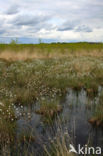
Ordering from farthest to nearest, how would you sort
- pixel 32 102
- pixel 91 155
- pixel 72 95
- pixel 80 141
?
pixel 72 95
pixel 32 102
pixel 80 141
pixel 91 155

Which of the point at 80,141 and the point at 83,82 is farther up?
the point at 83,82

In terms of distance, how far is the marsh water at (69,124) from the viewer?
195 inches

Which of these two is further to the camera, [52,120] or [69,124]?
[52,120]

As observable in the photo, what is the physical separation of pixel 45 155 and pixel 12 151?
82cm

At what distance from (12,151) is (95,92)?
18.5 feet

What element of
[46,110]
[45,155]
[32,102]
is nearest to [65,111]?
[46,110]

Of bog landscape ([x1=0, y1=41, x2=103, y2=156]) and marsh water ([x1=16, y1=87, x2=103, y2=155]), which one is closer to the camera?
A: bog landscape ([x1=0, y1=41, x2=103, y2=156])

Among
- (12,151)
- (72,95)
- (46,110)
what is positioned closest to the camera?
(12,151)

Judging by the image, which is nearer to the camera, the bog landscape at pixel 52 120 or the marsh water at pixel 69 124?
the bog landscape at pixel 52 120

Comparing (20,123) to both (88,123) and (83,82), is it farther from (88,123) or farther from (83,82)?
(83,82)

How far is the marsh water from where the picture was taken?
4.96 meters

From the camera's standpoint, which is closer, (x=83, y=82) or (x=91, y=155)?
(x=91, y=155)

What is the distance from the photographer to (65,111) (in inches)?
269

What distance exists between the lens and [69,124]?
5801mm
